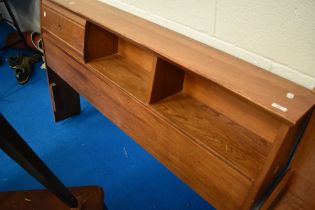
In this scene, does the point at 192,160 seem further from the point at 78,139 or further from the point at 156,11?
the point at 78,139

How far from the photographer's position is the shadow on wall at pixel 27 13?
3152 mm

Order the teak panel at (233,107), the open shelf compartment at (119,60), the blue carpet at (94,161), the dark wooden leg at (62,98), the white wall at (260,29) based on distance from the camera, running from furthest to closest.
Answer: the dark wooden leg at (62,98)
the blue carpet at (94,161)
the open shelf compartment at (119,60)
the teak panel at (233,107)
the white wall at (260,29)

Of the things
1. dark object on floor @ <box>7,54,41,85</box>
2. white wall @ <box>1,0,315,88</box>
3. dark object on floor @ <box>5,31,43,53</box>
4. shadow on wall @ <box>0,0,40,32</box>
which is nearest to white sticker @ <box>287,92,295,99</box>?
white wall @ <box>1,0,315,88</box>

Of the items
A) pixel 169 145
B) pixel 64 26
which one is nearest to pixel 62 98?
pixel 64 26

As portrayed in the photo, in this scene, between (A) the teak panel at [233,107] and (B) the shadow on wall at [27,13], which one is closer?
(A) the teak panel at [233,107]

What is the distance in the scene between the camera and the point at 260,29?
2.86 ft

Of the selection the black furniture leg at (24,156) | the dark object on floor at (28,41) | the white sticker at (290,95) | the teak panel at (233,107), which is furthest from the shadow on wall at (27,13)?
the white sticker at (290,95)

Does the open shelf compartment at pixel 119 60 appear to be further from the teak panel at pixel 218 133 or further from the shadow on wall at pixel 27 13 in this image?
the shadow on wall at pixel 27 13

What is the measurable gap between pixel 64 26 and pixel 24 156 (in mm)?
946

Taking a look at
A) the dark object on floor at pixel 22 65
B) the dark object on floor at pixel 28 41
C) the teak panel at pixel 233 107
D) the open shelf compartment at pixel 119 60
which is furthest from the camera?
the dark object on floor at pixel 28 41

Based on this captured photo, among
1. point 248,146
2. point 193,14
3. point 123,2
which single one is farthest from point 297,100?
point 123,2

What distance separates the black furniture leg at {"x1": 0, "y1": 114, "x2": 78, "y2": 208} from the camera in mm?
621

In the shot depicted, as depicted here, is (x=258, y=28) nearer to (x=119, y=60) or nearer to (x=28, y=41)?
(x=119, y=60)

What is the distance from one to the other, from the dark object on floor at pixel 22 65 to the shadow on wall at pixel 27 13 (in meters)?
0.57
